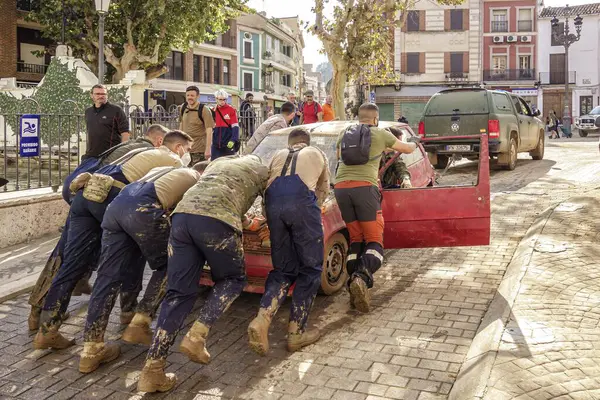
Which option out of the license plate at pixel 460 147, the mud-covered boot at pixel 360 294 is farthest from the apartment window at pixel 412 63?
the mud-covered boot at pixel 360 294

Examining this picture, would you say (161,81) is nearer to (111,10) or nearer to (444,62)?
(111,10)

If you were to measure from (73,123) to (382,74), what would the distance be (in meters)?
11.9

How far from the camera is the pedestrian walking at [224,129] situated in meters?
9.25

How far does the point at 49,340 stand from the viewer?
471 cm

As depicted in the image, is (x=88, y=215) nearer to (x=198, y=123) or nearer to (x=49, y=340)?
(x=49, y=340)

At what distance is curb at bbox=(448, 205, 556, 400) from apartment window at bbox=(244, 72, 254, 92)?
46.5 m

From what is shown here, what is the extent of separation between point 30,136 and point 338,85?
10.9 meters

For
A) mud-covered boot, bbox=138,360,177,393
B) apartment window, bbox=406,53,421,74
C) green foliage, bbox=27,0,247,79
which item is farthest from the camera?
apartment window, bbox=406,53,421,74

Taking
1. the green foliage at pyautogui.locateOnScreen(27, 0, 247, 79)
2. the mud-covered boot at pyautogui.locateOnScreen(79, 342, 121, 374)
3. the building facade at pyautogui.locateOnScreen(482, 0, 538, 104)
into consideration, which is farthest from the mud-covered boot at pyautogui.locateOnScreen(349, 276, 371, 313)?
the building facade at pyautogui.locateOnScreen(482, 0, 538, 104)

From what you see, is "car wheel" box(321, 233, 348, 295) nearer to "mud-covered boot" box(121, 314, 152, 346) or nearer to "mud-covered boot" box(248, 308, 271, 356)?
"mud-covered boot" box(248, 308, 271, 356)

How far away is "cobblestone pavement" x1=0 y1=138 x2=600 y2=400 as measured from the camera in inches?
157

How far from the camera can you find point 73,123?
913 cm

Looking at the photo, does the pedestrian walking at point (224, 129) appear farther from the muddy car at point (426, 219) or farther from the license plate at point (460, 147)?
the license plate at point (460, 147)

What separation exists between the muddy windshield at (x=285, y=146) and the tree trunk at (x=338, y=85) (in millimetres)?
10727
